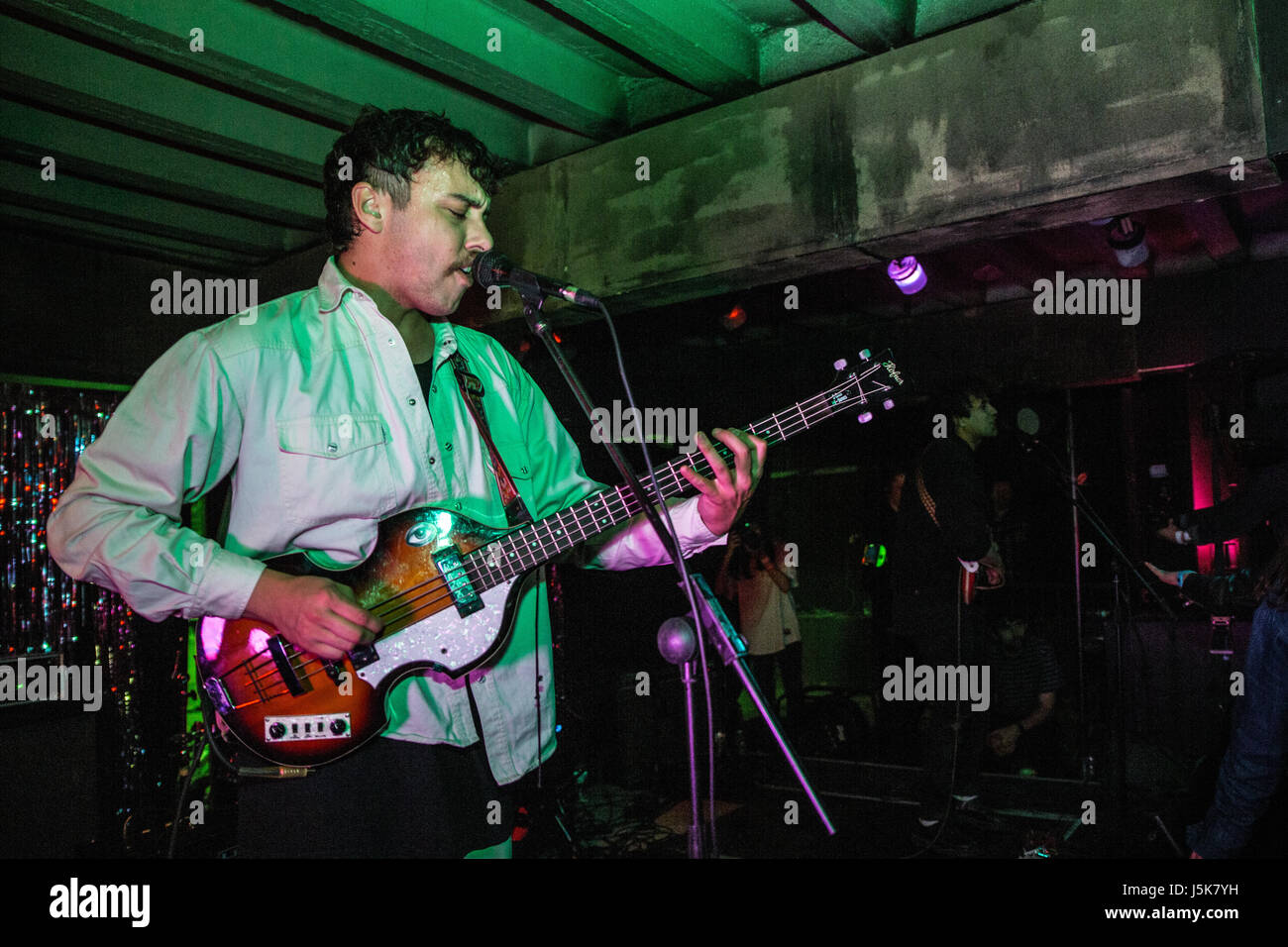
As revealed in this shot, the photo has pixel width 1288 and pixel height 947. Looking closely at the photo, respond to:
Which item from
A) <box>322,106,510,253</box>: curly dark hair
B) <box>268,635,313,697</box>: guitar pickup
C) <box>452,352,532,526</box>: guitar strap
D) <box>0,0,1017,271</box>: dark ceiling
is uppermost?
<box>0,0,1017,271</box>: dark ceiling

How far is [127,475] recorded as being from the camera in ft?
6.04

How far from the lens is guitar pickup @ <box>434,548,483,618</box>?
2.04 meters

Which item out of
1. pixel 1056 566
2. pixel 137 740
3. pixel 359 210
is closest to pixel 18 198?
pixel 137 740

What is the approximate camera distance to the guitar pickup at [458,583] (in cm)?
204

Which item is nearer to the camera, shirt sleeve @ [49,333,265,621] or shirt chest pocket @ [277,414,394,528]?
shirt sleeve @ [49,333,265,621]

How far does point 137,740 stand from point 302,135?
393 centimetres

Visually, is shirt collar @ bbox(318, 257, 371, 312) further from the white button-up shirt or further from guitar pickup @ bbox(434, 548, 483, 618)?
guitar pickup @ bbox(434, 548, 483, 618)

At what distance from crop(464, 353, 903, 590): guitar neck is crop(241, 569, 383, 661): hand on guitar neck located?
1.22 ft

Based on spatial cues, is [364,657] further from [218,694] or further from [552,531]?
[552,531]

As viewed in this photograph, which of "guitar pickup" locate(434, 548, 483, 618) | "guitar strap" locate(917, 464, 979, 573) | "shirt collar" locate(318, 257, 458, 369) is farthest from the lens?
"guitar strap" locate(917, 464, 979, 573)

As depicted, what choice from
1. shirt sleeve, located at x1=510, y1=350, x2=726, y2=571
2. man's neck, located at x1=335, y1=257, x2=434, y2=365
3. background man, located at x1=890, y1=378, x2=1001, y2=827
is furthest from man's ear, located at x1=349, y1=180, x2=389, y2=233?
background man, located at x1=890, y1=378, x2=1001, y2=827

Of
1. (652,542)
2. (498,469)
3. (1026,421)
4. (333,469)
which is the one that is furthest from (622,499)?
(1026,421)

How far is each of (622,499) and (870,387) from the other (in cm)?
70

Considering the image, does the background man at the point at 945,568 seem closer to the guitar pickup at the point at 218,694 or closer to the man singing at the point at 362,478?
the man singing at the point at 362,478
